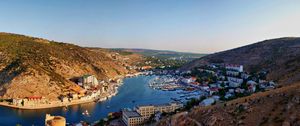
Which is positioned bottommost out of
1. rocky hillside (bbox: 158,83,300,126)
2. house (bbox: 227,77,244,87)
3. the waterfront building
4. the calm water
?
the calm water

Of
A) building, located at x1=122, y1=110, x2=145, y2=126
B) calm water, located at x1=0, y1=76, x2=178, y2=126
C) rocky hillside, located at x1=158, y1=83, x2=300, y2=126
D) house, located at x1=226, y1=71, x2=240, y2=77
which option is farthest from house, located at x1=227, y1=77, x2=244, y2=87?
rocky hillside, located at x1=158, y1=83, x2=300, y2=126

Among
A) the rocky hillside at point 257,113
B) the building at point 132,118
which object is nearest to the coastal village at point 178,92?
the building at point 132,118

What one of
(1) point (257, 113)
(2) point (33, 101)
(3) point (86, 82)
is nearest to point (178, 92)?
(3) point (86, 82)

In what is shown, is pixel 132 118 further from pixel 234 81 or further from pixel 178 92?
pixel 234 81

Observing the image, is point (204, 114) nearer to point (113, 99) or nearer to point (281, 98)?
point (281, 98)

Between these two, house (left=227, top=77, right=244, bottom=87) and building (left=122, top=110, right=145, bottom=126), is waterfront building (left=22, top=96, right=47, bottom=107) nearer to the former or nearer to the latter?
building (left=122, top=110, right=145, bottom=126)

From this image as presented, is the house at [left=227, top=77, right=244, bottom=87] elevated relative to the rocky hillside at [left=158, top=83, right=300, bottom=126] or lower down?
lower down
